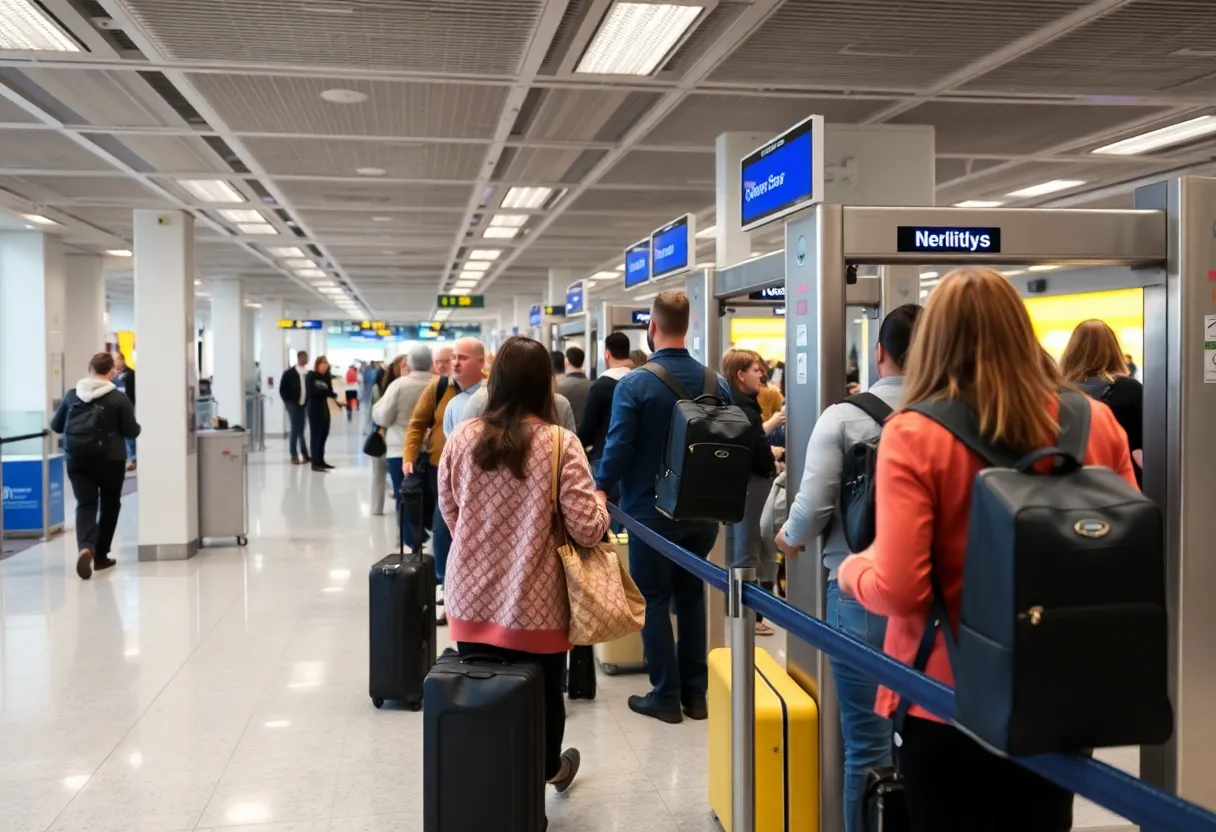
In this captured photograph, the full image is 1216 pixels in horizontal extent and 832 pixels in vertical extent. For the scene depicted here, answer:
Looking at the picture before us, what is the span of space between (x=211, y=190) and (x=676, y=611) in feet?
22.4

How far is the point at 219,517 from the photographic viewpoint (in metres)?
9.91

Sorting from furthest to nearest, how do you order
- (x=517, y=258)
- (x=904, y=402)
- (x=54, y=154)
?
(x=517, y=258)
(x=54, y=154)
(x=904, y=402)

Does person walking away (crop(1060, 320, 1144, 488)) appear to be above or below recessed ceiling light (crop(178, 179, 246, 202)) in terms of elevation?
below

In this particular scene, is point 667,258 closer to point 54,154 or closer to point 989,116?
point 989,116

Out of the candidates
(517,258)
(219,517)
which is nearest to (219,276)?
(517,258)

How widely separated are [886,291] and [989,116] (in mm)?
1609

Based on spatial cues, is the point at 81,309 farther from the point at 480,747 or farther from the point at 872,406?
the point at 872,406

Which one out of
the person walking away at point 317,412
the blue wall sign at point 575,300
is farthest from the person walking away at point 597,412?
the person walking away at point 317,412

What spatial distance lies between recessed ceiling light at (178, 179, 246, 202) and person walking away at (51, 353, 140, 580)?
5.76 feet

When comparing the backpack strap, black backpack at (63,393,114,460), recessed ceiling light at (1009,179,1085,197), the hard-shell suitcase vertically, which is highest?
recessed ceiling light at (1009,179,1085,197)

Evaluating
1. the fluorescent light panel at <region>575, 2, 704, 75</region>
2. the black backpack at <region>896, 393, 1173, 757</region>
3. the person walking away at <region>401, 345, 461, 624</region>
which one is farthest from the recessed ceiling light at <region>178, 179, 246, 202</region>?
the black backpack at <region>896, 393, 1173, 757</region>

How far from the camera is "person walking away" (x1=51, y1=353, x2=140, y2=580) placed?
838 cm

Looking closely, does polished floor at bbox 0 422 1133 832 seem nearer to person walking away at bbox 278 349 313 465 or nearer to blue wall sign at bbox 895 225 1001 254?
blue wall sign at bbox 895 225 1001 254

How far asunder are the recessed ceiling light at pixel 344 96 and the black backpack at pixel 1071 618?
556 cm
